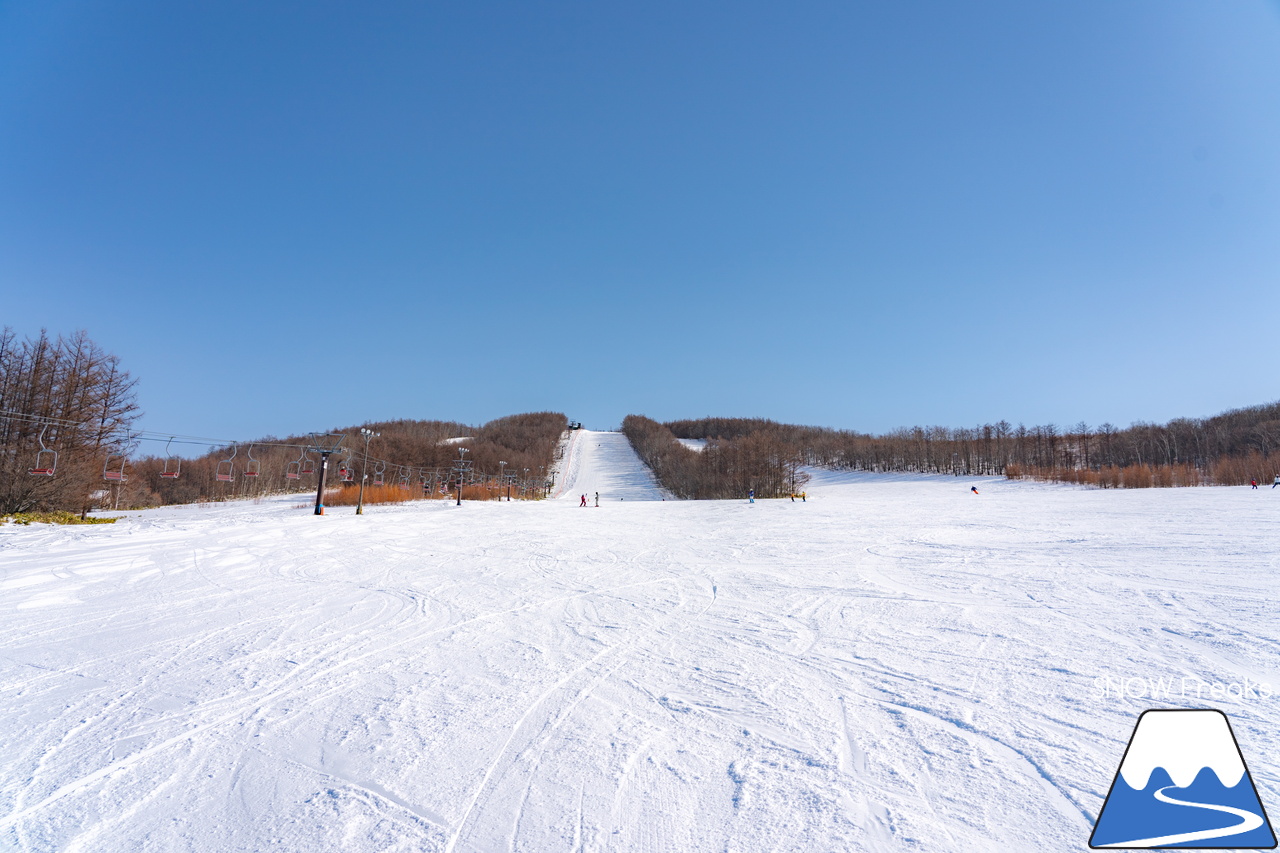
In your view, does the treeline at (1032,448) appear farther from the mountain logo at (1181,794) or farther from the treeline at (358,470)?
the mountain logo at (1181,794)

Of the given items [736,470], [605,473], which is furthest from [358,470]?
[736,470]

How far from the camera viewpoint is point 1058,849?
2172mm

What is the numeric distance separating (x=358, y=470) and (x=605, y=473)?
35625 millimetres

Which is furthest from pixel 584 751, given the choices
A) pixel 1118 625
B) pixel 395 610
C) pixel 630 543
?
pixel 630 543

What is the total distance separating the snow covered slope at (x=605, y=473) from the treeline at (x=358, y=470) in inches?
157

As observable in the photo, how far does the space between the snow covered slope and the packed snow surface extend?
4637cm

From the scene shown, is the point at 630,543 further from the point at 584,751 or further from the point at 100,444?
the point at 100,444

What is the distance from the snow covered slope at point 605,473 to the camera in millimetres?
66312

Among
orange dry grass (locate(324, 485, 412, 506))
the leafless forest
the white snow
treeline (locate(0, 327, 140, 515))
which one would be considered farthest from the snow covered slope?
the white snow

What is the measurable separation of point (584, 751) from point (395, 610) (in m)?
4.26

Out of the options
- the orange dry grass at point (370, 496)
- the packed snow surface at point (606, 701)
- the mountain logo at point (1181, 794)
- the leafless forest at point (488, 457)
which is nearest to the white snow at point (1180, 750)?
the mountain logo at point (1181, 794)

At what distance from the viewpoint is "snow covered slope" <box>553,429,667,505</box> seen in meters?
66.3

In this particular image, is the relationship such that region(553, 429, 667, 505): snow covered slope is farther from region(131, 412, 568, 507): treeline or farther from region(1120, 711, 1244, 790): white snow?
region(1120, 711, 1244, 790): white snow

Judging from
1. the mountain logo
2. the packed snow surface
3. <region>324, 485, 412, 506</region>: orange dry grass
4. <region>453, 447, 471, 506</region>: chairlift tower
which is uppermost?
<region>453, 447, 471, 506</region>: chairlift tower
